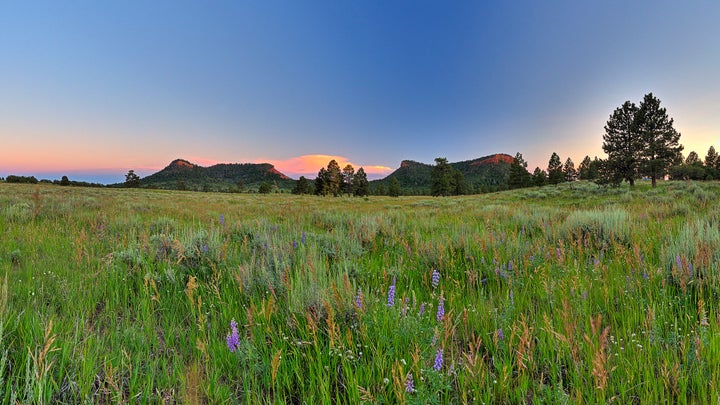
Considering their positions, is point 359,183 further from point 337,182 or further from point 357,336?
point 357,336

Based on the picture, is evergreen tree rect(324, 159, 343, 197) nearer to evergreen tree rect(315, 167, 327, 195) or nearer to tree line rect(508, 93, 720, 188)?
evergreen tree rect(315, 167, 327, 195)

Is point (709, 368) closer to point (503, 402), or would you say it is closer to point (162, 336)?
point (503, 402)

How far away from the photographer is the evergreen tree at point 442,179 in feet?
240

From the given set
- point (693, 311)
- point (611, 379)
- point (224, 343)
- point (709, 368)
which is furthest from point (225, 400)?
point (693, 311)

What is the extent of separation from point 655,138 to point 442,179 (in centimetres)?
4362

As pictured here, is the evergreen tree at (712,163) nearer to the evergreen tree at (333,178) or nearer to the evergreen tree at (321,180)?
the evergreen tree at (333,178)

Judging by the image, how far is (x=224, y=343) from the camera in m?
1.83

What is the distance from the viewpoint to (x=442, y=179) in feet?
243

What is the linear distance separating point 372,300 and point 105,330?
6.24ft

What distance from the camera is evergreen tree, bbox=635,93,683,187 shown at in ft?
102

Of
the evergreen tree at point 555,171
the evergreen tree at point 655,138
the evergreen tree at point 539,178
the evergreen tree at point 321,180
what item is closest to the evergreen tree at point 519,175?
the evergreen tree at point 539,178

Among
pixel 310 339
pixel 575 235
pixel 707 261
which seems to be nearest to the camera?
pixel 310 339

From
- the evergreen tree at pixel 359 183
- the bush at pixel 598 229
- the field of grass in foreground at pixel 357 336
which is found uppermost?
the evergreen tree at pixel 359 183

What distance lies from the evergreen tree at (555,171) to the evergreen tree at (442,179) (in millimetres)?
29815
